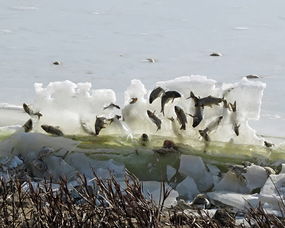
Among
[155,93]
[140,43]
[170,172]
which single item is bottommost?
[140,43]

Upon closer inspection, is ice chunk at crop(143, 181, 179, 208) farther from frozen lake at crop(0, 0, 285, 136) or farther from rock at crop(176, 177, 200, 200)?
frozen lake at crop(0, 0, 285, 136)

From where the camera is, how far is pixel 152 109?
494 cm

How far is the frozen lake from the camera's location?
6.68m

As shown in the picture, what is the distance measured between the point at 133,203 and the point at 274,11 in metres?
6.71

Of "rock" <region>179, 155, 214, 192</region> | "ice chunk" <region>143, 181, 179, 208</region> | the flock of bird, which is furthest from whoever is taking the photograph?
the flock of bird

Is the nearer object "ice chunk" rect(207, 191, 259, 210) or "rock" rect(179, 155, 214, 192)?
"ice chunk" rect(207, 191, 259, 210)

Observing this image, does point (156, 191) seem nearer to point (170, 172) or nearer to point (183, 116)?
point (170, 172)

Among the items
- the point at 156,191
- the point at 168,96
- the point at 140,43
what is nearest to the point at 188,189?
the point at 156,191

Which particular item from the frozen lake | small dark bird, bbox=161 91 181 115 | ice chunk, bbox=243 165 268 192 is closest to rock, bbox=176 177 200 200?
ice chunk, bbox=243 165 268 192

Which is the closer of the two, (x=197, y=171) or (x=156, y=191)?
(x=156, y=191)

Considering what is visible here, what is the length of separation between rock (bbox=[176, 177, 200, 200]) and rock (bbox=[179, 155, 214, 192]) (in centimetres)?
6

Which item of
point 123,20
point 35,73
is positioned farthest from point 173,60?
point 123,20

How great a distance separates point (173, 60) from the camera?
730 cm

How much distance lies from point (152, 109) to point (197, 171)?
569mm
